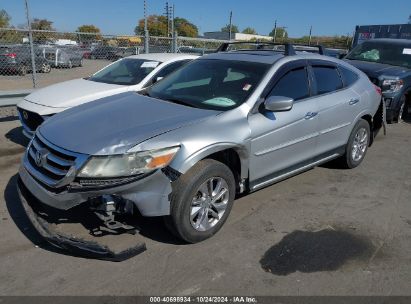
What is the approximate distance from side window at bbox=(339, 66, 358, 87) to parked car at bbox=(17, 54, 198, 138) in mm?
3271

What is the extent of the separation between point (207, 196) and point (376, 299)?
61.8 inches

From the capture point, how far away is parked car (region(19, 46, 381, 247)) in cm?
321

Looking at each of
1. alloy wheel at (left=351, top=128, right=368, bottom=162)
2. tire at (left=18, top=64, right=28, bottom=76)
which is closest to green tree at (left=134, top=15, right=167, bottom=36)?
tire at (left=18, top=64, right=28, bottom=76)

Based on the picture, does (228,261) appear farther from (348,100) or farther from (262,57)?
(348,100)

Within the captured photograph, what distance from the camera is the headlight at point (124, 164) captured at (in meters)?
3.17

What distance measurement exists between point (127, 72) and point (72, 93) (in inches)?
53.0

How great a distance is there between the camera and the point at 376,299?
9.90ft

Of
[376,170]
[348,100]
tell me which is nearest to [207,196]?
[348,100]

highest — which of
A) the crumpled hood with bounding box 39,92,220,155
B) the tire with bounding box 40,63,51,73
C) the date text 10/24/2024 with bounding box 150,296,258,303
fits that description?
the crumpled hood with bounding box 39,92,220,155

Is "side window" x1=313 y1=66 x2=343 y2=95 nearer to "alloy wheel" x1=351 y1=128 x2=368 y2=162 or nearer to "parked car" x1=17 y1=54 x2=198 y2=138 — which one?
"alloy wheel" x1=351 y1=128 x2=368 y2=162

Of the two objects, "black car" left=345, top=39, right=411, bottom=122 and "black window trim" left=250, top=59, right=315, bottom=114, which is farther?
"black car" left=345, top=39, right=411, bottom=122

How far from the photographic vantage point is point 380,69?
8984 millimetres

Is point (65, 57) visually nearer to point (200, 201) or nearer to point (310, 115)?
point (310, 115)

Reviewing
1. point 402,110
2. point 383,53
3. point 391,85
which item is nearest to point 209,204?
point 391,85
